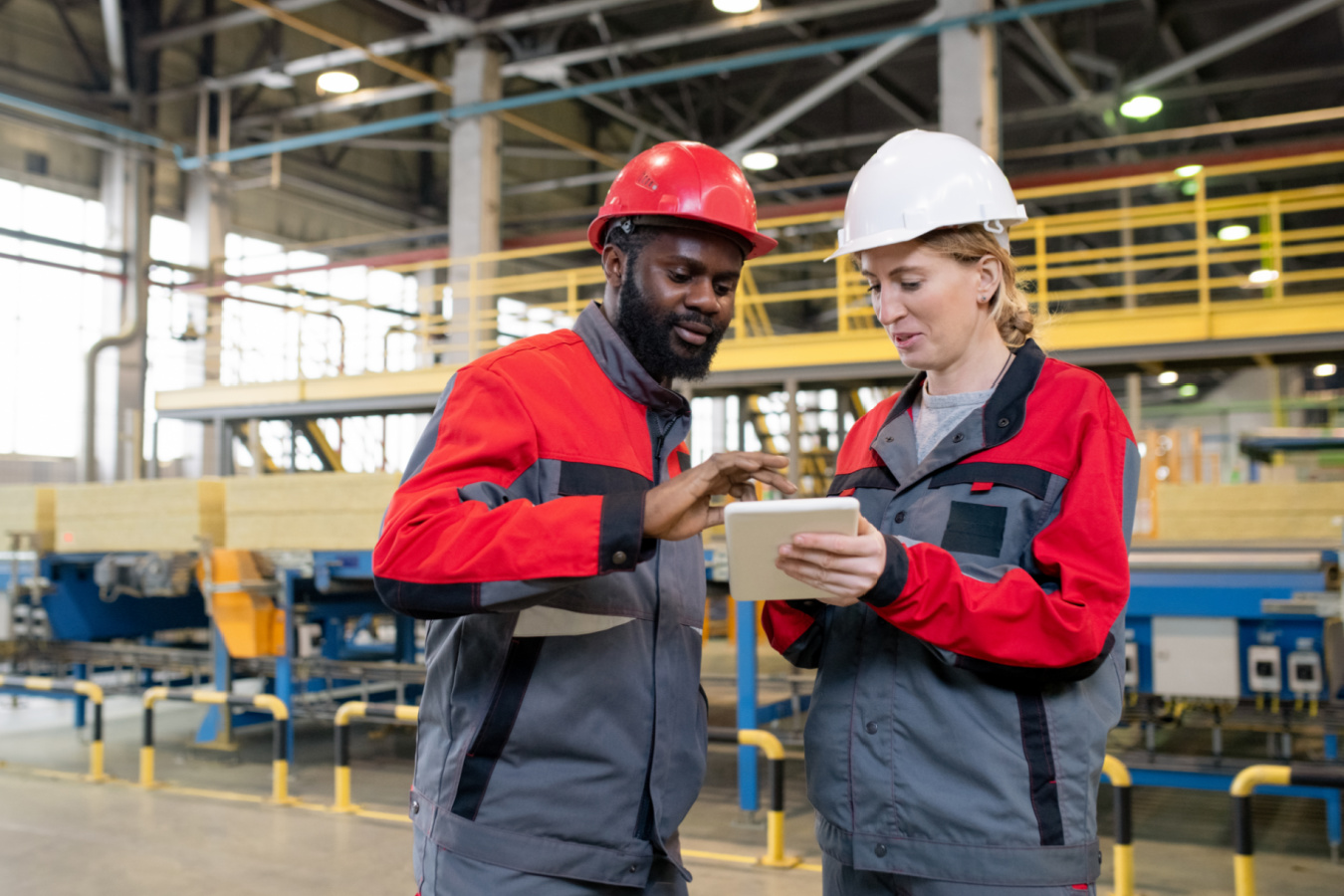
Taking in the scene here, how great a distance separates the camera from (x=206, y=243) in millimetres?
19656

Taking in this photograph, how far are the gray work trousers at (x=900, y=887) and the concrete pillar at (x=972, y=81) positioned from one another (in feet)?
34.6

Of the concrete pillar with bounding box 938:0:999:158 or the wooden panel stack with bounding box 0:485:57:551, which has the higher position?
the concrete pillar with bounding box 938:0:999:158

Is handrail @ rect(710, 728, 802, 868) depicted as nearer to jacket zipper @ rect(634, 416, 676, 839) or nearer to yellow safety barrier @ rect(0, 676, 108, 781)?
jacket zipper @ rect(634, 416, 676, 839)

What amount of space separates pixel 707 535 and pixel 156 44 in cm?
1573

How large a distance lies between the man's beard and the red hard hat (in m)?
0.15

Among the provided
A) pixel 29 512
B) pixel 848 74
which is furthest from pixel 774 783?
pixel 848 74

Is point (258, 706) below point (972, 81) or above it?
below

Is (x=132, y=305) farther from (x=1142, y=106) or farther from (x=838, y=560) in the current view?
(x=838, y=560)

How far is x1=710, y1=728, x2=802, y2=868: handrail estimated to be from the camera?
5.47 meters

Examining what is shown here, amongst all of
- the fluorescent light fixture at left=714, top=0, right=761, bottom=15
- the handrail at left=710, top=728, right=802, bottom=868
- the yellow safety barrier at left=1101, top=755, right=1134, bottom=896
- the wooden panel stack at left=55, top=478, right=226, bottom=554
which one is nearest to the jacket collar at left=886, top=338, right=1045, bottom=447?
the yellow safety barrier at left=1101, top=755, right=1134, bottom=896

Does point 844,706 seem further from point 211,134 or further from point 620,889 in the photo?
point 211,134

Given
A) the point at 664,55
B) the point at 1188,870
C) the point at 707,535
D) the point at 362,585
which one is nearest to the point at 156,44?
the point at 664,55

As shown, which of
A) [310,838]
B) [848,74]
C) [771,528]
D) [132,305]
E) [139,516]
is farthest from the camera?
[132,305]

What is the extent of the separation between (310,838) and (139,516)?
4.18 metres
